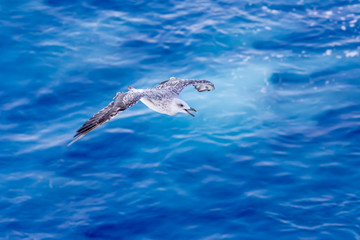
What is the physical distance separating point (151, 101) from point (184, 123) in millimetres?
4283

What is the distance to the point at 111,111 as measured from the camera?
9234 mm

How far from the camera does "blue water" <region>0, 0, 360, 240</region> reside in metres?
11.8

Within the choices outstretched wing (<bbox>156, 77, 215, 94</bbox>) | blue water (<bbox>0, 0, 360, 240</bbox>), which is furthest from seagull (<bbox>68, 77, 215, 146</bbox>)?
blue water (<bbox>0, 0, 360, 240</bbox>)

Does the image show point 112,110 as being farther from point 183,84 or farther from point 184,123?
point 184,123

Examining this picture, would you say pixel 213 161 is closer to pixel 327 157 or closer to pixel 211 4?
pixel 327 157

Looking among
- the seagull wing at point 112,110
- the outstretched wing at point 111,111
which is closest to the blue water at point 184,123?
the seagull wing at point 112,110

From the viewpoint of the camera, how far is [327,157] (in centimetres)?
1340

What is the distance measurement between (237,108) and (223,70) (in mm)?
2148

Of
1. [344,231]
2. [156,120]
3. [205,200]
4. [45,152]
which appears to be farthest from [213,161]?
[45,152]

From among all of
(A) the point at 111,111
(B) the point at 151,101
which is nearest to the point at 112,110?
(A) the point at 111,111

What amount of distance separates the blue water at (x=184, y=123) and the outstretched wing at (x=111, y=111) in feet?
11.4

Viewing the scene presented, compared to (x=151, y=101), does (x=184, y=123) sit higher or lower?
higher

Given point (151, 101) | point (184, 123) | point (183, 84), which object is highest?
→ point (184, 123)

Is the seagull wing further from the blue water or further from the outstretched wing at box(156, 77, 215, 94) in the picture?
the blue water
